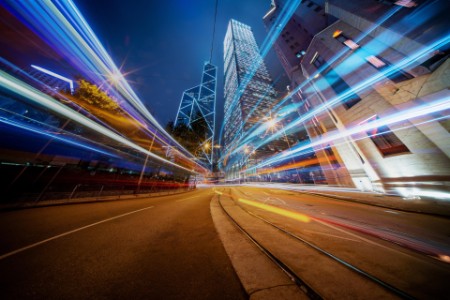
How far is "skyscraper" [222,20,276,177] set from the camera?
8838 centimetres

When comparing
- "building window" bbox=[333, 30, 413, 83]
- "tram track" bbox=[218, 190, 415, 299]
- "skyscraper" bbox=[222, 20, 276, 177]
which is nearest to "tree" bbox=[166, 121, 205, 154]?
"building window" bbox=[333, 30, 413, 83]

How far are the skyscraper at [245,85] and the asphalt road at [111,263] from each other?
8230 centimetres

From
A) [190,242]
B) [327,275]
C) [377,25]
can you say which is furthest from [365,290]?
[377,25]

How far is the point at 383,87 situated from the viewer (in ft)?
41.3

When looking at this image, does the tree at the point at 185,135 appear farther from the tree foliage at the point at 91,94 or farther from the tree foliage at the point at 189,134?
the tree foliage at the point at 91,94

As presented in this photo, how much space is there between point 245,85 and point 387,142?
88.5 metres

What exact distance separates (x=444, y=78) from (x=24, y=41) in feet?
110

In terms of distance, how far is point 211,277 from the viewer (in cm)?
256

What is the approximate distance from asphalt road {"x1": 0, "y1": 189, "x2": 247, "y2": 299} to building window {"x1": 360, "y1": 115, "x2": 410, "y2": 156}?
16.7m

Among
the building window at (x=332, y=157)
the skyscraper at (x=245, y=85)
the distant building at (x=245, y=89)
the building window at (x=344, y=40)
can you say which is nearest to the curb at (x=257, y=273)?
the building window at (x=344, y=40)

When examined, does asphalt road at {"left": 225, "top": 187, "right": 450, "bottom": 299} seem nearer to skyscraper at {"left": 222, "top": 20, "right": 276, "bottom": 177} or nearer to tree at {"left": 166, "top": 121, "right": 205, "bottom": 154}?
tree at {"left": 166, "top": 121, "right": 205, "bottom": 154}

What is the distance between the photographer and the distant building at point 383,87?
9.94 meters

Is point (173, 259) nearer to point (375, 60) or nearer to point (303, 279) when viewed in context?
point (303, 279)

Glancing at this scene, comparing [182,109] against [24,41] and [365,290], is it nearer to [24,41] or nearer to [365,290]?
[24,41]
